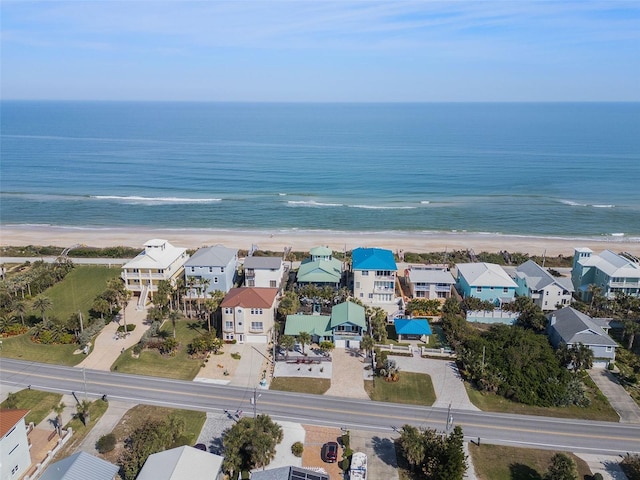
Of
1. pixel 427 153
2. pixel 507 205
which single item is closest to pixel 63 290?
pixel 507 205

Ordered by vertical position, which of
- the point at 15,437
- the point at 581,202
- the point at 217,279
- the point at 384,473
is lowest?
the point at 384,473

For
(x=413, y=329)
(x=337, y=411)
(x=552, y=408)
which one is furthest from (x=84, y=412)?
(x=552, y=408)

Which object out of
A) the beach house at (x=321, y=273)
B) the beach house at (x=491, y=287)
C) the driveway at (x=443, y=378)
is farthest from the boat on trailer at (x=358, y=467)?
the beach house at (x=491, y=287)

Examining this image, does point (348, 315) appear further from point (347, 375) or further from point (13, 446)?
point (13, 446)

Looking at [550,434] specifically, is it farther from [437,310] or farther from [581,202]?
[581,202]

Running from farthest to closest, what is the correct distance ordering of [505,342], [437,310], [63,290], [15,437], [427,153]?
[427,153]
[63,290]
[437,310]
[505,342]
[15,437]

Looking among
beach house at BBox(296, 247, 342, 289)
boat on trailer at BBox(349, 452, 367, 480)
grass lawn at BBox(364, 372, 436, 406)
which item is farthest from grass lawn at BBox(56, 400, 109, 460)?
beach house at BBox(296, 247, 342, 289)

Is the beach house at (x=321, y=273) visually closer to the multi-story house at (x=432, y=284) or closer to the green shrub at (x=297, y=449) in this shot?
the multi-story house at (x=432, y=284)

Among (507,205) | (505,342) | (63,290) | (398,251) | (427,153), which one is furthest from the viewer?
(427,153)
